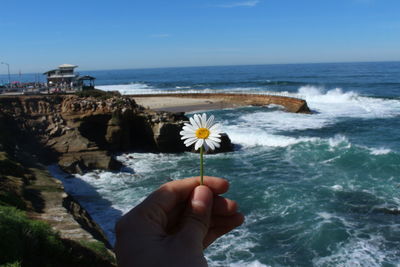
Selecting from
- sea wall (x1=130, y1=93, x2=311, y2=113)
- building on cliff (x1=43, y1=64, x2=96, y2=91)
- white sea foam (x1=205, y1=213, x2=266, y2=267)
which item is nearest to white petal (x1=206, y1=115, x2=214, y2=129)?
white sea foam (x1=205, y1=213, x2=266, y2=267)

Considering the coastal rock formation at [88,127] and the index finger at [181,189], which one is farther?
the coastal rock formation at [88,127]

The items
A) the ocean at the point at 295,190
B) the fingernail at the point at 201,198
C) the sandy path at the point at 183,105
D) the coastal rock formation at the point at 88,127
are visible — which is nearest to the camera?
the fingernail at the point at 201,198

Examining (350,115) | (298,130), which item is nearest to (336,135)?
(298,130)

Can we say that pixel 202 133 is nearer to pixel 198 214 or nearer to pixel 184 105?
pixel 198 214

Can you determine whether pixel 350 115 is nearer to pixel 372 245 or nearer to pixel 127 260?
pixel 372 245

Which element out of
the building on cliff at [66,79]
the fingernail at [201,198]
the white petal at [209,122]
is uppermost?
the building on cliff at [66,79]

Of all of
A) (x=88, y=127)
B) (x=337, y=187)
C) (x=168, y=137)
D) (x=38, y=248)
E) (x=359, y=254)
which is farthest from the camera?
(x=88, y=127)

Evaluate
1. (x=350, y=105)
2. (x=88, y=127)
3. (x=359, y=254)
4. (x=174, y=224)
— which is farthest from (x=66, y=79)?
(x=174, y=224)

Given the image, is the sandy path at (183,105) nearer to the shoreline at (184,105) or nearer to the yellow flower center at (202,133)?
the shoreline at (184,105)

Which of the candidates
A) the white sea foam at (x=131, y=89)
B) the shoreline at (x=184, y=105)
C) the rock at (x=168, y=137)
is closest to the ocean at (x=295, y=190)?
the rock at (x=168, y=137)
